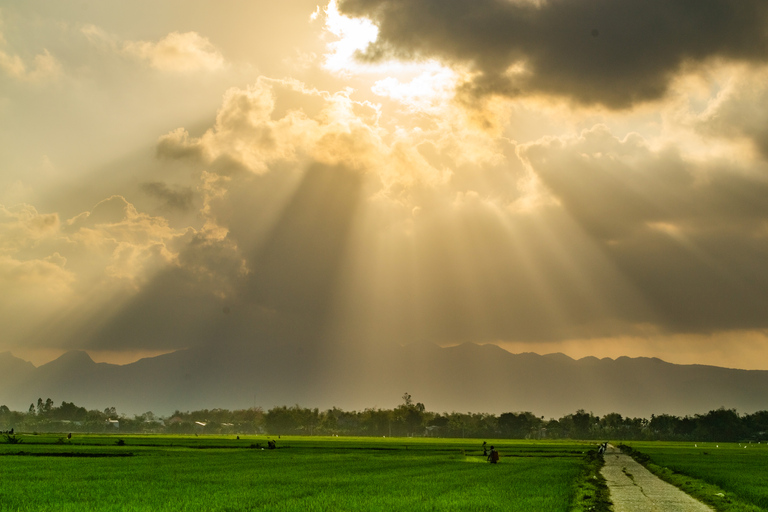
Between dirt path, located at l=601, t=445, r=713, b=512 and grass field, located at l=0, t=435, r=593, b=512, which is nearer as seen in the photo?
grass field, located at l=0, t=435, r=593, b=512

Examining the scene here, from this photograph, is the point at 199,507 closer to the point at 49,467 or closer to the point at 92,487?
the point at 92,487

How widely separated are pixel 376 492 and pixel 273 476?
10.5 metres

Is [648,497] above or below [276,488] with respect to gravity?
above

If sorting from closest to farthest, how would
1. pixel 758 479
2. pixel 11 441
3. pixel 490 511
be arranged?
pixel 490 511 → pixel 758 479 → pixel 11 441

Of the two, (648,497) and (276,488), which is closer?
(648,497)

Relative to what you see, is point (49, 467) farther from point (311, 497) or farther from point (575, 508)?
point (575, 508)

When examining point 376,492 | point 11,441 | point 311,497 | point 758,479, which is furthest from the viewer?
point 11,441

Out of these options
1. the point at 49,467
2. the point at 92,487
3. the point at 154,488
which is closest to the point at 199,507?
the point at 154,488

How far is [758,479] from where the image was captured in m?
42.1

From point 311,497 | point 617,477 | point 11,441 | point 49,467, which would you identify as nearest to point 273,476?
point 311,497

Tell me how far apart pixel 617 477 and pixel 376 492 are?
20705 mm

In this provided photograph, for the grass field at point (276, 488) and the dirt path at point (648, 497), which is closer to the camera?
the grass field at point (276, 488)

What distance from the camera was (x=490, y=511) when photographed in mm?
24125

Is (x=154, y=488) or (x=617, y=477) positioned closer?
(x=154, y=488)
